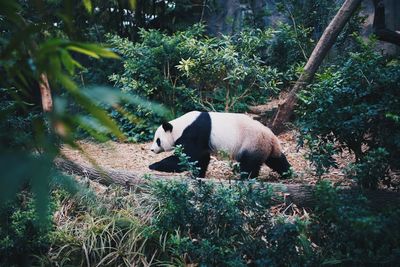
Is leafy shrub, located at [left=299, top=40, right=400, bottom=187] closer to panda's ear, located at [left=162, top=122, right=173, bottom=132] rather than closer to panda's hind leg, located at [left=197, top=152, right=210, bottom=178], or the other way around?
panda's hind leg, located at [left=197, top=152, right=210, bottom=178]

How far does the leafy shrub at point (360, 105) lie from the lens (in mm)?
4039

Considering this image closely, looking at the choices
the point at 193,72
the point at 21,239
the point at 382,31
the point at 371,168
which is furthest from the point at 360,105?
the point at 193,72

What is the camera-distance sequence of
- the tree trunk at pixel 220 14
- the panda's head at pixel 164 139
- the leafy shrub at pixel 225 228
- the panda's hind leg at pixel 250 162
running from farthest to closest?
the tree trunk at pixel 220 14 < the panda's head at pixel 164 139 < the panda's hind leg at pixel 250 162 < the leafy shrub at pixel 225 228

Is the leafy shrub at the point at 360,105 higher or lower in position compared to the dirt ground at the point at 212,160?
higher

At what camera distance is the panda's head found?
19.5ft

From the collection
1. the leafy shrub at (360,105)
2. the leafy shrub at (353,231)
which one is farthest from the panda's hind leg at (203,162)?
the leafy shrub at (353,231)

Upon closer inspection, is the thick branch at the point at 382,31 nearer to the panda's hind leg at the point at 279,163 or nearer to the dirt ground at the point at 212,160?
the dirt ground at the point at 212,160

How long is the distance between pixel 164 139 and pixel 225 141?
974 millimetres

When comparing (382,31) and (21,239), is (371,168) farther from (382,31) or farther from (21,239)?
(21,239)

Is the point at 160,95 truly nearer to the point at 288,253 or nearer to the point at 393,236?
the point at 288,253

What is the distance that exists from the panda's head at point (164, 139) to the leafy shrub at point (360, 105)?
2019 millimetres

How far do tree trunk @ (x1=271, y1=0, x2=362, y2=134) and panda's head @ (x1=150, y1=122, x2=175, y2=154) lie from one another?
204cm

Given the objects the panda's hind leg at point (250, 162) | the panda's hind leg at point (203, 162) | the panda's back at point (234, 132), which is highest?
the panda's back at point (234, 132)

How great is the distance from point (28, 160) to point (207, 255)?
9.95 feet
